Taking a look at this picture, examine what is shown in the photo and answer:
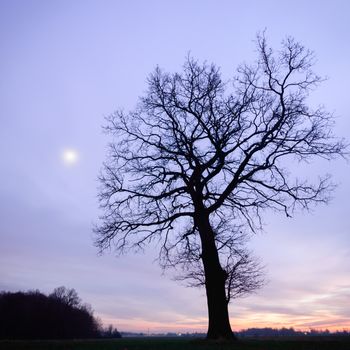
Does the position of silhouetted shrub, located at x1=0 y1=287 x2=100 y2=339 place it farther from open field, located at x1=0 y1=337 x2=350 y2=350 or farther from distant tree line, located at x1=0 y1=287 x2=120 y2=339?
open field, located at x1=0 y1=337 x2=350 y2=350

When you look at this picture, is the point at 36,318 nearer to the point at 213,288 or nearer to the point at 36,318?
the point at 36,318

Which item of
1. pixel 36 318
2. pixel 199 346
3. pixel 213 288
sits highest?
pixel 36 318

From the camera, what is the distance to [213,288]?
1962cm

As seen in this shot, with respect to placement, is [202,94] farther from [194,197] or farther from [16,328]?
[16,328]

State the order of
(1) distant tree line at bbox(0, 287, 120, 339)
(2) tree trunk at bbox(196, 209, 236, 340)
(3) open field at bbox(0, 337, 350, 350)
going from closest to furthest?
(3) open field at bbox(0, 337, 350, 350) < (2) tree trunk at bbox(196, 209, 236, 340) < (1) distant tree line at bbox(0, 287, 120, 339)

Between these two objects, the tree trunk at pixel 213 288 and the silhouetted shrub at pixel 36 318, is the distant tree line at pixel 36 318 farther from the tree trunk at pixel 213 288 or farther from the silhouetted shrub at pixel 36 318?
the tree trunk at pixel 213 288

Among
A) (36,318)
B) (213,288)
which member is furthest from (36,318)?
(213,288)

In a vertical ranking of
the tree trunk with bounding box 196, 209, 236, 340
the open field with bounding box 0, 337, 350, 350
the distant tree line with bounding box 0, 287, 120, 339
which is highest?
the distant tree line with bounding box 0, 287, 120, 339

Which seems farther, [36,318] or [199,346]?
[36,318]

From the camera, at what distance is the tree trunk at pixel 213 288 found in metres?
18.8

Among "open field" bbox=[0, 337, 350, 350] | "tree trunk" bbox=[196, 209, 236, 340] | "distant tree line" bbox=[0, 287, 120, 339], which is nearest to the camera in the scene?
"open field" bbox=[0, 337, 350, 350]

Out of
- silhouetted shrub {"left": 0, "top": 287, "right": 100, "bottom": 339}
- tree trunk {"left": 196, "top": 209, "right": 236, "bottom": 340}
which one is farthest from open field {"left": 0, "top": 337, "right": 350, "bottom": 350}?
silhouetted shrub {"left": 0, "top": 287, "right": 100, "bottom": 339}

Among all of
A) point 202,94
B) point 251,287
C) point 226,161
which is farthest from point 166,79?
point 251,287

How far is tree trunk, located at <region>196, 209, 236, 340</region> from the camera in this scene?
1881cm
